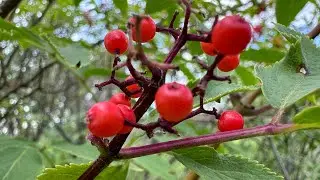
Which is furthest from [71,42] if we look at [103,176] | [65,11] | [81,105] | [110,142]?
[81,105]

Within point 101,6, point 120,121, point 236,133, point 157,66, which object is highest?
point 157,66

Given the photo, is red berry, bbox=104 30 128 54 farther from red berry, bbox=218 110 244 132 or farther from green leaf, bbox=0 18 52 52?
green leaf, bbox=0 18 52 52

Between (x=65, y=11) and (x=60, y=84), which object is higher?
(x=65, y=11)

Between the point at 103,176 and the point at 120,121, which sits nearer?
the point at 120,121

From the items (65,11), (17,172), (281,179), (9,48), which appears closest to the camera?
(281,179)

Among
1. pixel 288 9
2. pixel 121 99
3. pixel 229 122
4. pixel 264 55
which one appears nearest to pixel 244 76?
pixel 264 55

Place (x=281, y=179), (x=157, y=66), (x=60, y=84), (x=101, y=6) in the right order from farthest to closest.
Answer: (x=60, y=84)
(x=101, y=6)
(x=281, y=179)
(x=157, y=66)

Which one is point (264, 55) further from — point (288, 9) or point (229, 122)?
point (229, 122)

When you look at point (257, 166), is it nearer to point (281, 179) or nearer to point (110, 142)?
point (281, 179)
